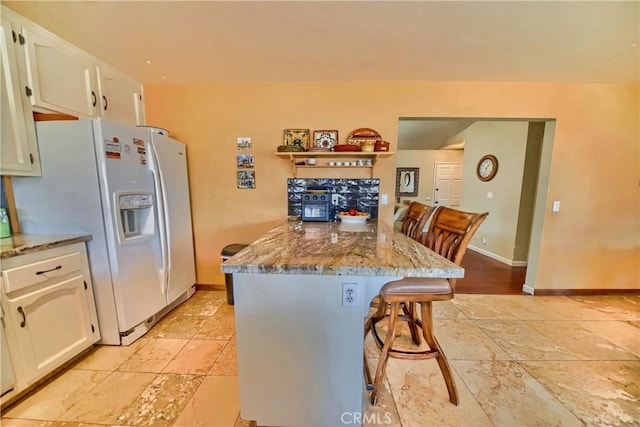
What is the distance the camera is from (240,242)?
2.75 metres

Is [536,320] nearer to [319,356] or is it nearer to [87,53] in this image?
[319,356]

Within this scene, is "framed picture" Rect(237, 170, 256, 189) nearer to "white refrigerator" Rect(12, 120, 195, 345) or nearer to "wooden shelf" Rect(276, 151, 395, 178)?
"wooden shelf" Rect(276, 151, 395, 178)

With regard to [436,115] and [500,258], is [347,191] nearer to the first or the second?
[436,115]

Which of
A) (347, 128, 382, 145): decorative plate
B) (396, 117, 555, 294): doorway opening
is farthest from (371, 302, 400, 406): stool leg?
(396, 117, 555, 294): doorway opening

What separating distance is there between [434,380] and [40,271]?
252 cm

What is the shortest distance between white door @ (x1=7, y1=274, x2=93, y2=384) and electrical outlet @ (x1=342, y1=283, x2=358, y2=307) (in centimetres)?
181

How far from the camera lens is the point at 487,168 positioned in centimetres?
443

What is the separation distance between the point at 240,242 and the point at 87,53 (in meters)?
2.04

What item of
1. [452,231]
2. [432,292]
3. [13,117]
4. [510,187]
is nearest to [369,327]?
[432,292]

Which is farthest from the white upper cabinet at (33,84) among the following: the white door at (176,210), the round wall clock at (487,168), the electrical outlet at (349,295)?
the round wall clock at (487,168)

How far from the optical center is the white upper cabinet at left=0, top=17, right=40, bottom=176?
145 cm

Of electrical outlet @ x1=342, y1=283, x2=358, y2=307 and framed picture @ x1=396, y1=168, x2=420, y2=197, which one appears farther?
framed picture @ x1=396, y1=168, x2=420, y2=197

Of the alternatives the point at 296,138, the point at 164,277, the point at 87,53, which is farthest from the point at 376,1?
the point at 164,277

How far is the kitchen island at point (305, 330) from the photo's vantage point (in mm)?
1056
